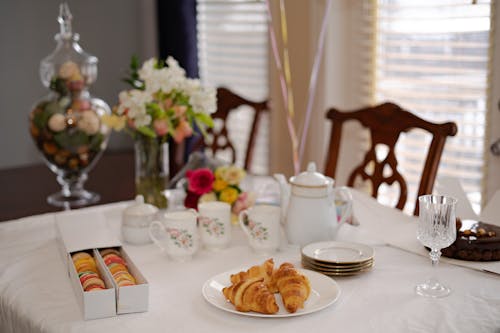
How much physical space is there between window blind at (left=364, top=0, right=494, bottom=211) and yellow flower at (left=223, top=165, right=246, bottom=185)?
37.6 inches

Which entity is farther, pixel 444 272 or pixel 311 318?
pixel 444 272

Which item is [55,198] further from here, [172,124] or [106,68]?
[106,68]

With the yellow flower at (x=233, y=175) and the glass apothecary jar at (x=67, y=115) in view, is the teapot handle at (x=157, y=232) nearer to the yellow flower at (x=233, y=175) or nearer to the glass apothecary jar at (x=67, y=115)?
the yellow flower at (x=233, y=175)

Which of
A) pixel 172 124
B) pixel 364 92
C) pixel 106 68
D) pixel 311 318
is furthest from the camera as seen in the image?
pixel 106 68

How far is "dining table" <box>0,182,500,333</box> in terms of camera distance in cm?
125

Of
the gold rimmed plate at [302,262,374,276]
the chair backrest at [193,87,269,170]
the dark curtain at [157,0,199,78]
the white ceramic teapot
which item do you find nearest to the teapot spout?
the white ceramic teapot

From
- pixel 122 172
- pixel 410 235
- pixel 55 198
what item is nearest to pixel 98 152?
pixel 55 198

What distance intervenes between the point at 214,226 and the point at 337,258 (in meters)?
0.31

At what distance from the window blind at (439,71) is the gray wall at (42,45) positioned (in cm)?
167

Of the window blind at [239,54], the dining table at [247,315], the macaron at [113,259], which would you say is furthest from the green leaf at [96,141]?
the window blind at [239,54]

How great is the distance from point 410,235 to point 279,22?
5.16 feet

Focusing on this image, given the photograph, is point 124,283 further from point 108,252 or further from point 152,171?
point 152,171

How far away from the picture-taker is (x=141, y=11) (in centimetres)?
407

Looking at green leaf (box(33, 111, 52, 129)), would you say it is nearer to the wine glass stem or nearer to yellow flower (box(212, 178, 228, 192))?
yellow flower (box(212, 178, 228, 192))
